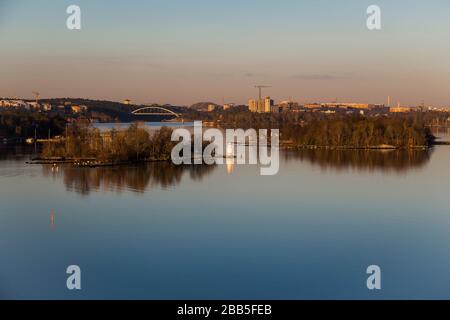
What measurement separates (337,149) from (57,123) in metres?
9.00

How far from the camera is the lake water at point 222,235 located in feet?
12.9

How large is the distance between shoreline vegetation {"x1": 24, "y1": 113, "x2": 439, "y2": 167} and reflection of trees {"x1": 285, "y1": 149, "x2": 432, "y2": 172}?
1259 millimetres

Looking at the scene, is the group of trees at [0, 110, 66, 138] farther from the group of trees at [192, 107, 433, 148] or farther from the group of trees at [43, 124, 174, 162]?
the group of trees at [192, 107, 433, 148]

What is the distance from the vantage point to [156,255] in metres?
4.56

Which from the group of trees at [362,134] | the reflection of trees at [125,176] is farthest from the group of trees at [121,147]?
the group of trees at [362,134]

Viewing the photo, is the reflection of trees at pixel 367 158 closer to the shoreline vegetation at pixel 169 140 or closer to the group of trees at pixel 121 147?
the shoreline vegetation at pixel 169 140

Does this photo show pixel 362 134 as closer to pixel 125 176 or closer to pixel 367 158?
pixel 367 158

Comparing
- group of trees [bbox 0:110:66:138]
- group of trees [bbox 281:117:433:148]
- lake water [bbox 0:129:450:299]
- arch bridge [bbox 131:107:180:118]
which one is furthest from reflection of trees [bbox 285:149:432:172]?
arch bridge [bbox 131:107:180:118]

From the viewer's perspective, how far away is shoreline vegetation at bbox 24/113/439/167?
11148 mm

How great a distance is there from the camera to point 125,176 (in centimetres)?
895
